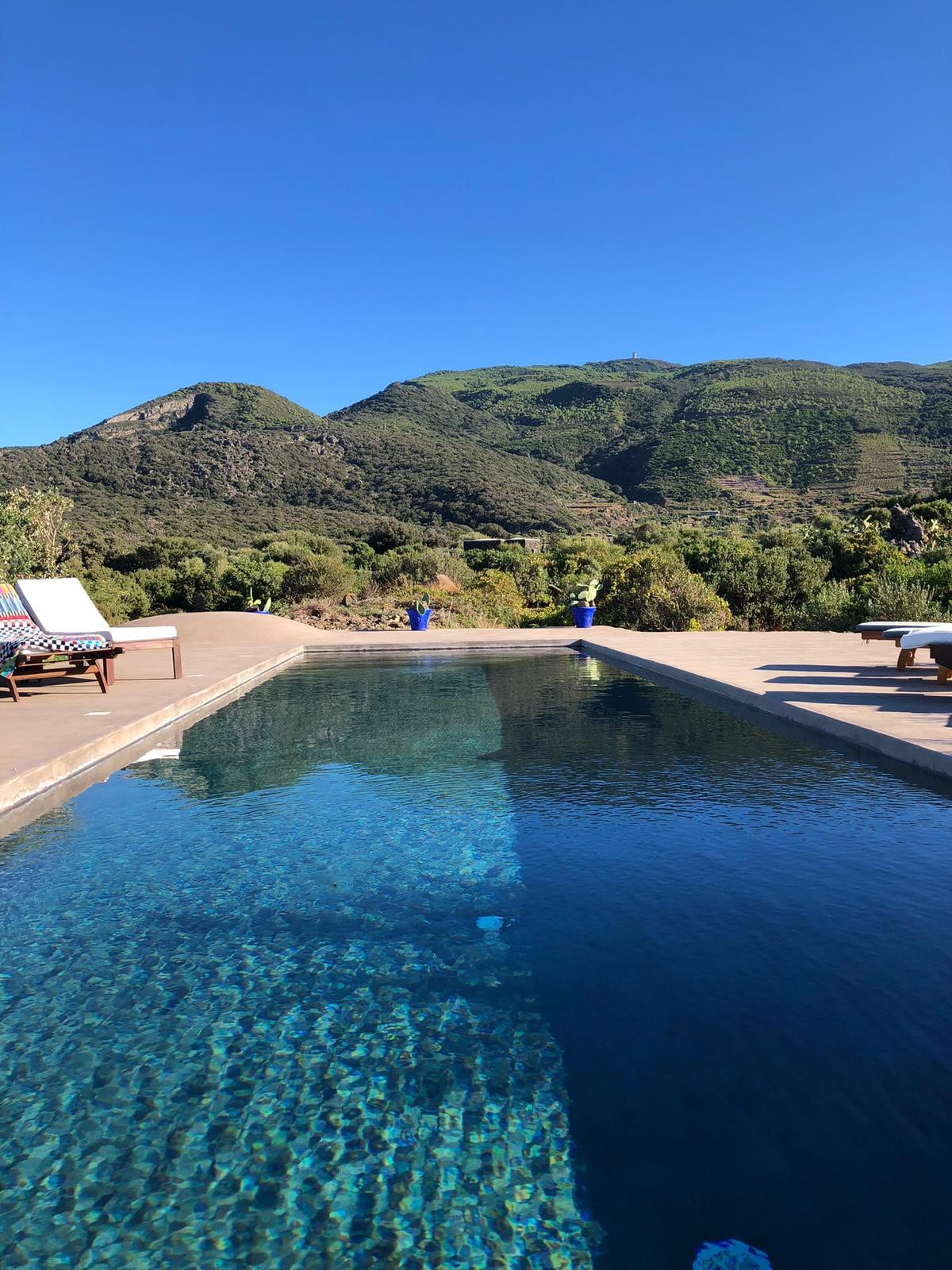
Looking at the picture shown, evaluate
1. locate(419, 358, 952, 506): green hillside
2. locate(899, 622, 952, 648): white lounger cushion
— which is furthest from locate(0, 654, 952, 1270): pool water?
locate(419, 358, 952, 506): green hillside

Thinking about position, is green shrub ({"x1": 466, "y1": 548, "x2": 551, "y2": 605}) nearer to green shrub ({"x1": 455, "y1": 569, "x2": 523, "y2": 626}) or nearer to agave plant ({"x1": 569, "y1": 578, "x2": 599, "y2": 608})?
green shrub ({"x1": 455, "y1": 569, "x2": 523, "y2": 626})

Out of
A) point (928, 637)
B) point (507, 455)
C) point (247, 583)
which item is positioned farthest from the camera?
point (507, 455)

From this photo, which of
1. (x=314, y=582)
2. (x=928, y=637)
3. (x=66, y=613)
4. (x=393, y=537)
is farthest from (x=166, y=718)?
(x=393, y=537)

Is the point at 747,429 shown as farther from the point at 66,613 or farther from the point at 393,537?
the point at 66,613

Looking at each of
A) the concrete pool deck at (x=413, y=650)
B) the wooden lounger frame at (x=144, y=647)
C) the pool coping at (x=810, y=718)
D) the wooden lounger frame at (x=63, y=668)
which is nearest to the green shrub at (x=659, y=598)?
the concrete pool deck at (x=413, y=650)

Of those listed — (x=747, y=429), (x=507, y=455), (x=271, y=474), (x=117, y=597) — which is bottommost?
(x=117, y=597)

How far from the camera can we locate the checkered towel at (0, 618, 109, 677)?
251 inches

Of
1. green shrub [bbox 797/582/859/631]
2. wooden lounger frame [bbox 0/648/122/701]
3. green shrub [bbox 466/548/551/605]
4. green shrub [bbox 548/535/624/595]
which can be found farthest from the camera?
green shrub [bbox 548/535/624/595]

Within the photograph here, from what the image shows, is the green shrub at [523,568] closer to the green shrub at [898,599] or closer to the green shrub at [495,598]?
the green shrub at [495,598]

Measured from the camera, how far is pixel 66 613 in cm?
734

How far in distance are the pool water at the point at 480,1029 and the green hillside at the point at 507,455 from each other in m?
32.3

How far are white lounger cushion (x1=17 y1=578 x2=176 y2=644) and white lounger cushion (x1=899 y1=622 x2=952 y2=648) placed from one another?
5.91 m

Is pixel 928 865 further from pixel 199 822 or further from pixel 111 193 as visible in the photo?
pixel 111 193

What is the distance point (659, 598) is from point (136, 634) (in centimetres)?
916
